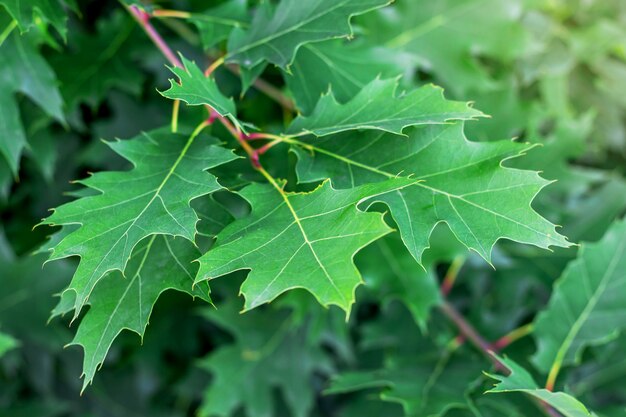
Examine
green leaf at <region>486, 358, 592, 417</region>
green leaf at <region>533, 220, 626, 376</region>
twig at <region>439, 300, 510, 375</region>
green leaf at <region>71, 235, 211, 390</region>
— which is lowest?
twig at <region>439, 300, 510, 375</region>

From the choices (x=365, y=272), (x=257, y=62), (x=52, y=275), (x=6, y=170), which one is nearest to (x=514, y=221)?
(x=257, y=62)

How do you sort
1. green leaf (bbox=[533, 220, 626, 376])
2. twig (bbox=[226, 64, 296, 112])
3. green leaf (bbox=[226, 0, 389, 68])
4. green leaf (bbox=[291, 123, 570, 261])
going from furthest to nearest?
twig (bbox=[226, 64, 296, 112]), green leaf (bbox=[533, 220, 626, 376]), green leaf (bbox=[226, 0, 389, 68]), green leaf (bbox=[291, 123, 570, 261])

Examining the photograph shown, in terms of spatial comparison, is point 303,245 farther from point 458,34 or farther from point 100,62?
point 458,34

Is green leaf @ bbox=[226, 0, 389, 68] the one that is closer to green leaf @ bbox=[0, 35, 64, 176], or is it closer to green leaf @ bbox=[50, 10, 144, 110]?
green leaf @ bbox=[0, 35, 64, 176]

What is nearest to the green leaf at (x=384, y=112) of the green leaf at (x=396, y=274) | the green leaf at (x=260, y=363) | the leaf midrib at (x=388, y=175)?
the leaf midrib at (x=388, y=175)

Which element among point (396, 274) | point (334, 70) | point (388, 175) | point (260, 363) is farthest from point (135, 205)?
point (260, 363)

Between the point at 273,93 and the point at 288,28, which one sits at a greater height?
the point at 288,28

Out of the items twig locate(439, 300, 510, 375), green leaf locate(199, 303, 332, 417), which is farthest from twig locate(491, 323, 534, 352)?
green leaf locate(199, 303, 332, 417)

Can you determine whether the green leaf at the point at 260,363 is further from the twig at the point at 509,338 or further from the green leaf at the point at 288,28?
the green leaf at the point at 288,28
